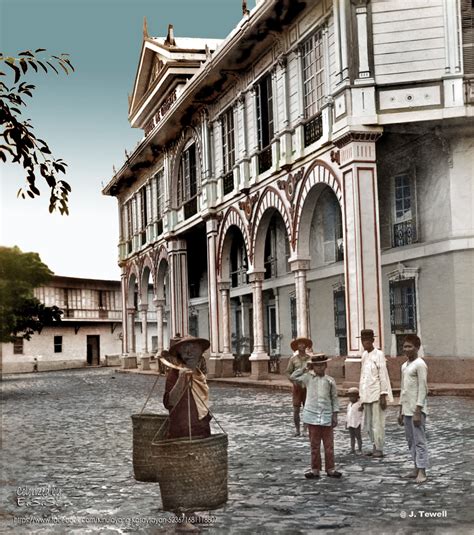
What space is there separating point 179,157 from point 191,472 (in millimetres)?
25174

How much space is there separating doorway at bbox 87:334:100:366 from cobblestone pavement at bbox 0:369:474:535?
40.2m

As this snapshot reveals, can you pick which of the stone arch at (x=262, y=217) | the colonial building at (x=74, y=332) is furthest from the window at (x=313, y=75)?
the colonial building at (x=74, y=332)

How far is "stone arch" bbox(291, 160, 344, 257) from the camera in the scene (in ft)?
60.6

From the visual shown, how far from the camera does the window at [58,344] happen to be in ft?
168

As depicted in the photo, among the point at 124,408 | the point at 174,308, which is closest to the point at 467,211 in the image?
the point at 124,408

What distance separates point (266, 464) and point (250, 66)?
1596 centimetres

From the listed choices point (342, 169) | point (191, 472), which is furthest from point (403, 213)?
point (191, 472)

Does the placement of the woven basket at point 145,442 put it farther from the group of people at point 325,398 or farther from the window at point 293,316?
the window at point 293,316

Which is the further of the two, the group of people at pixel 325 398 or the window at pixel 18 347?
the window at pixel 18 347

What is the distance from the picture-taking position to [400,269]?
19156 mm

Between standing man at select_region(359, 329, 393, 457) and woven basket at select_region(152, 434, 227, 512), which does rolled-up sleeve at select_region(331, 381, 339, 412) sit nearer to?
standing man at select_region(359, 329, 393, 457)

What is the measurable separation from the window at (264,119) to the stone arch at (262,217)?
0.84 metres

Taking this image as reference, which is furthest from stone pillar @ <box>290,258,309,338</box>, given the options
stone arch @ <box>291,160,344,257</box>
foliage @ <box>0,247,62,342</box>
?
foliage @ <box>0,247,62,342</box>

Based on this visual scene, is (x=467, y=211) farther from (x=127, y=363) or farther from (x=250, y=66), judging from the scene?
(x=127, y=363)
